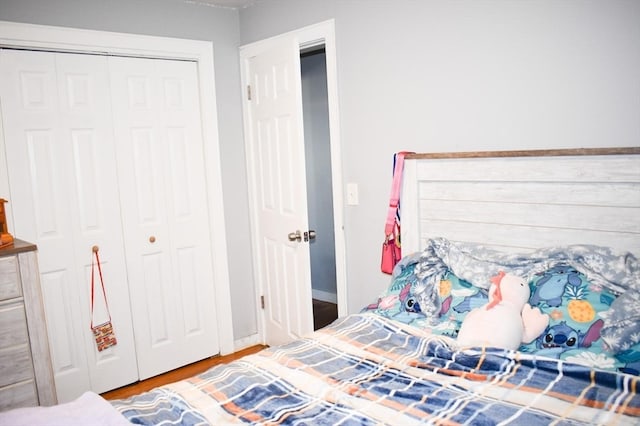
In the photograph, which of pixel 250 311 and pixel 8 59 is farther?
pixel 250 311

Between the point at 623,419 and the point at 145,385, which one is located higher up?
the point at 623,419

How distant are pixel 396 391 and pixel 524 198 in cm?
106

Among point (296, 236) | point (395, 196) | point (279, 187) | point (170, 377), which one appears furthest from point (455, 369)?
point (170, 377)

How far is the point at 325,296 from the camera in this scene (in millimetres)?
4656

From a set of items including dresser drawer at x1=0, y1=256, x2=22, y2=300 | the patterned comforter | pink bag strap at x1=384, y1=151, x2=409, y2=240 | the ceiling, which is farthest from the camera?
the ceiling

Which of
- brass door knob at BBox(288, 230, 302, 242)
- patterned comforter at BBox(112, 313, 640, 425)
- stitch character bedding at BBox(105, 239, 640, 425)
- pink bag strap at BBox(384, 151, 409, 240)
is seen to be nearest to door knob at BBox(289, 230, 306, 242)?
brass door knob at BBox(288, 230, 302, 242)

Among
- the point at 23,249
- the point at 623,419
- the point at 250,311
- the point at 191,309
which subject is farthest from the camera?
the point at 250,311

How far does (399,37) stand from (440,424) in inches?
74.5

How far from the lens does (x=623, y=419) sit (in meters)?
1.29

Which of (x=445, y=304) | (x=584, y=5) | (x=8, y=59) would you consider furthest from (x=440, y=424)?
(x=8, y=59)

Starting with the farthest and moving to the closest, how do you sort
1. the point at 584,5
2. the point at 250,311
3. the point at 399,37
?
the point at 250,311 → the point at 399,37 → the point at 584,5

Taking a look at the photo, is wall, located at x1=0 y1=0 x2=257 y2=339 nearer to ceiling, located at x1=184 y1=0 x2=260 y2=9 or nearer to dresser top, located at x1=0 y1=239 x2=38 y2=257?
ceiling, located at x1=184 y1=0 x2=260 y2=9

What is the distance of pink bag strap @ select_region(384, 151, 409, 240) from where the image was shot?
8.24 ft

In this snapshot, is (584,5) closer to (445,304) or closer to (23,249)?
(445,304)
